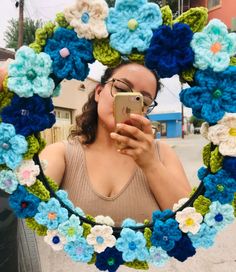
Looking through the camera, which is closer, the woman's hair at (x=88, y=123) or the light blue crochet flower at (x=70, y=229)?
the light blue crochet flower at (x=70, y=229)

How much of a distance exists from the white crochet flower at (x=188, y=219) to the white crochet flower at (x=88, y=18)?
39 centimetres

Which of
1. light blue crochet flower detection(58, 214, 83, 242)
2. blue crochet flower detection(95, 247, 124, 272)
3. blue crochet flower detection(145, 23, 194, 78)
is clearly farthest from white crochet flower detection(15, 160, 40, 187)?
blue crochet flower detection(145, 23, 194, 78)

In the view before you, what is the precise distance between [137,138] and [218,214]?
226 millimetres

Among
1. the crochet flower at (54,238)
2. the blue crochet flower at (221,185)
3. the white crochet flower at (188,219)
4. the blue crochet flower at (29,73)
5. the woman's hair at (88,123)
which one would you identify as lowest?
the crochet flower at (54,238)

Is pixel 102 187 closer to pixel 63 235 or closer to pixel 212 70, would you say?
pixel 63 235

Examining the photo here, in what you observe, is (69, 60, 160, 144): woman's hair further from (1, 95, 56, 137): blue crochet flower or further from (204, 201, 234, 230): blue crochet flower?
(204, 201, 234, 230): blue crochet flower

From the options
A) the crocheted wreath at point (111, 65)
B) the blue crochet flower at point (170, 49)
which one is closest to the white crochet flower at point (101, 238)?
the crocheted wreath at point (111, 65)

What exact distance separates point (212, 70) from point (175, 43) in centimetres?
9

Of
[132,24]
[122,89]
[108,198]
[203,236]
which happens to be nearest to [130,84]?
[122,89]

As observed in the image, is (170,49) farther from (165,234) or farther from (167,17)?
(165,234)

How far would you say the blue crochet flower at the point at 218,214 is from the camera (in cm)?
74

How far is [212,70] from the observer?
731 millimetres

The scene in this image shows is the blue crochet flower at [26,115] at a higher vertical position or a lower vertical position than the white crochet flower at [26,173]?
higher

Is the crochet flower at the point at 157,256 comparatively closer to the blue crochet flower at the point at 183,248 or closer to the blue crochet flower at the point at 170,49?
the blue crochet flower at the point at 183,248
